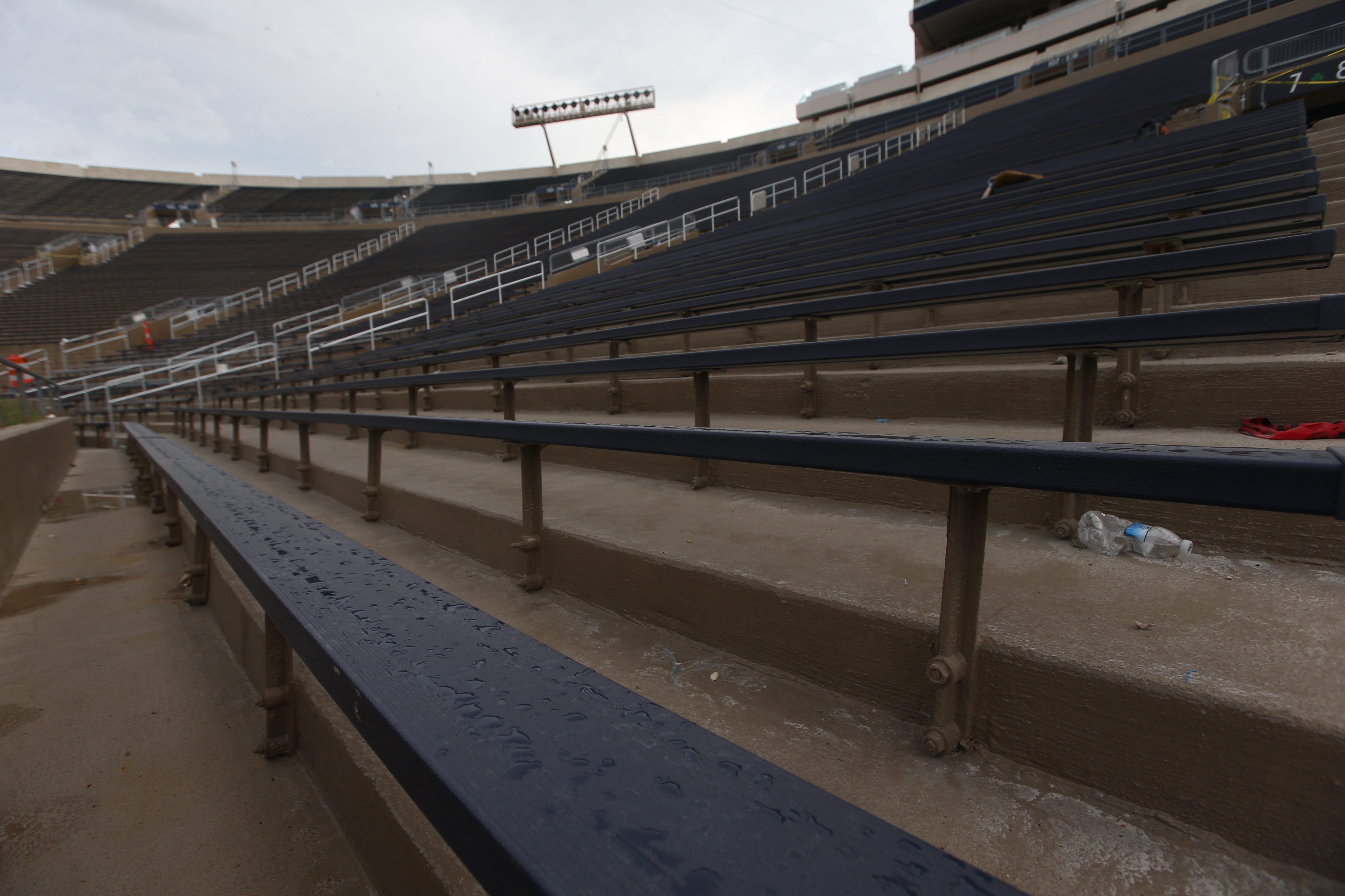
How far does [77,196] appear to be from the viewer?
2431cm

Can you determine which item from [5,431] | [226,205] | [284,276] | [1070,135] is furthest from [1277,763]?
[226,205]

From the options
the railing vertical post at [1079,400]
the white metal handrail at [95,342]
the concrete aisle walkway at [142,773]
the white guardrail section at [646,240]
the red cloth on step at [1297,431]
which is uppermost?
the white guardrail section at [646,240]

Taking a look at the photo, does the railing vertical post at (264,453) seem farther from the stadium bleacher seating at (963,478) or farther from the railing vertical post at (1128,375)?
the railing vertical post at (1128,375)

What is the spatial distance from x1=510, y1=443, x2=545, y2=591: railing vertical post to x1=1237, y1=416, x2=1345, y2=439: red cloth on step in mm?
1606

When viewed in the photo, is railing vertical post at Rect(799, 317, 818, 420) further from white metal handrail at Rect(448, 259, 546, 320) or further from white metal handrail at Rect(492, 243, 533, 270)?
white metal handrail at Rect(492, 243, 533, 270)

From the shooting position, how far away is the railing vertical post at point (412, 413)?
3029mm

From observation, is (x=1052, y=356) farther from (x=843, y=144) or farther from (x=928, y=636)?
(x=843, y=144)

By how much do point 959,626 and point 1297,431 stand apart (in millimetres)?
1137

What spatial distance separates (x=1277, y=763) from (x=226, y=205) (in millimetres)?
34246

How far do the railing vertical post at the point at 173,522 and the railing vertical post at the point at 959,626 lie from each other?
10.5 feet

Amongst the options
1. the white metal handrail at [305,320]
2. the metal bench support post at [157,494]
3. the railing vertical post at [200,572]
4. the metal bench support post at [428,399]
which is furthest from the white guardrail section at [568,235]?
the railing vertical post at [200,572]

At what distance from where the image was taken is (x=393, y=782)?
0.87 meters

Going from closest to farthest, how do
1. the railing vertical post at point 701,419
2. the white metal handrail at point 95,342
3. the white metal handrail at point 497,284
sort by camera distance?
the railing vertical post at point 701,419
the white metal handrail at point 497,284
the white metal handrail at point 95,342

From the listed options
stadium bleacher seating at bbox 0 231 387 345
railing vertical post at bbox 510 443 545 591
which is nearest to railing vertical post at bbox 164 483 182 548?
railing vertical post at bbox 510 443 545 591
